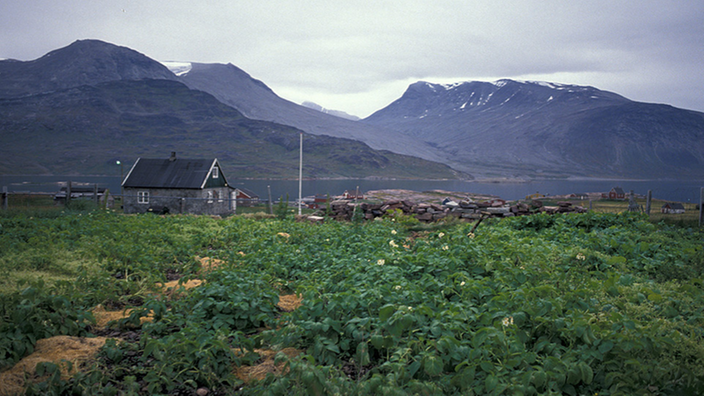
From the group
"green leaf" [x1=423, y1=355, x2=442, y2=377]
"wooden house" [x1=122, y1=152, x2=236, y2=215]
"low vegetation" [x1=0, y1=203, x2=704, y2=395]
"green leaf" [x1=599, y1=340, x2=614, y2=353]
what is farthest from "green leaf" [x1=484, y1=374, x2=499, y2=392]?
"wooden house" [x1=122, y1=152, x2=236, y2=215]

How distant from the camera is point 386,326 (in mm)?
3920

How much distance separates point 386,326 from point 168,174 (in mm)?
36856

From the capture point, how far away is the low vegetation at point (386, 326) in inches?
135

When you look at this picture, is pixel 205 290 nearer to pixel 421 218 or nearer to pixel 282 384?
pixel 282 384

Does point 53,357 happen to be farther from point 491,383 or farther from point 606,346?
point 606,346

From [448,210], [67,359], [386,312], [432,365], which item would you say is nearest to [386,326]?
[386,312]

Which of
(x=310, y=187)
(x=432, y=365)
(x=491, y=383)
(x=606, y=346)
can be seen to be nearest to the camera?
(x=491, y=383)

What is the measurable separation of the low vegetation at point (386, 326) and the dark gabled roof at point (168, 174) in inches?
1176

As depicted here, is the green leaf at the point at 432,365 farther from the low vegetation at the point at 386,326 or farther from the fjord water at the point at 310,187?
the fjord water at the point at 310,187

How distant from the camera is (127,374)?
13.2 ft

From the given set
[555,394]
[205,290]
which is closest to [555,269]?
[555,394]

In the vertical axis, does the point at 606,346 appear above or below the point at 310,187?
above

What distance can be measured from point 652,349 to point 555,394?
1213 millimetres

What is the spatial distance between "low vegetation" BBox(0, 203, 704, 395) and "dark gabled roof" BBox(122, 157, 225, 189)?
29.9m
